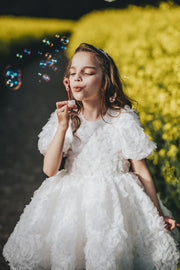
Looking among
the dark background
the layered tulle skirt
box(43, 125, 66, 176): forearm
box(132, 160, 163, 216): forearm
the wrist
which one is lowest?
the layered tulle skirt

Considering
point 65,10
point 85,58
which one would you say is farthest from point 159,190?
point 65,10

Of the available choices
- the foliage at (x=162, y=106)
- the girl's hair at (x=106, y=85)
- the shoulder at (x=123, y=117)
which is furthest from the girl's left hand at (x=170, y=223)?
the girl's hair at (x=106, y=85)

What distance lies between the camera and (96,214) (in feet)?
6.11

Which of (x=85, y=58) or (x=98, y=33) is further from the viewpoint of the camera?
(x=98, y=33)

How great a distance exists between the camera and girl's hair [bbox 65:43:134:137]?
6.67ft

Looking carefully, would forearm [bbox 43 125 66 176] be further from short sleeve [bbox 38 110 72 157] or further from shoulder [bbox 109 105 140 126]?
shoulder [bbox 109 105 140 126]

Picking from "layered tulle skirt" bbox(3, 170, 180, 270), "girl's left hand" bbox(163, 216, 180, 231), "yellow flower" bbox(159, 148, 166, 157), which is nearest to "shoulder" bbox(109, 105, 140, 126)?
"layered tulle skirt" bbox(3, 170, 180, 270)

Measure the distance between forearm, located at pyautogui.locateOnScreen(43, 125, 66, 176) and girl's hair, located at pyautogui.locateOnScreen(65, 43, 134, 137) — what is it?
0.56ft

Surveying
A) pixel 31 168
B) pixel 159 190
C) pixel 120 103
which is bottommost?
pixel 31 168

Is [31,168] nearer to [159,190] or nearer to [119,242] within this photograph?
[159,190]

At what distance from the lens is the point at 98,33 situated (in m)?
9.98

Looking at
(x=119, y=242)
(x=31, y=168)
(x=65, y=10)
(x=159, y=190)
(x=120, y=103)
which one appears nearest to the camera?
(x=119, y=242)

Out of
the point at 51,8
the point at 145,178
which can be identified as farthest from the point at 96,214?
the point at 51,8

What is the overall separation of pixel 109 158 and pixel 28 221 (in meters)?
0.62
